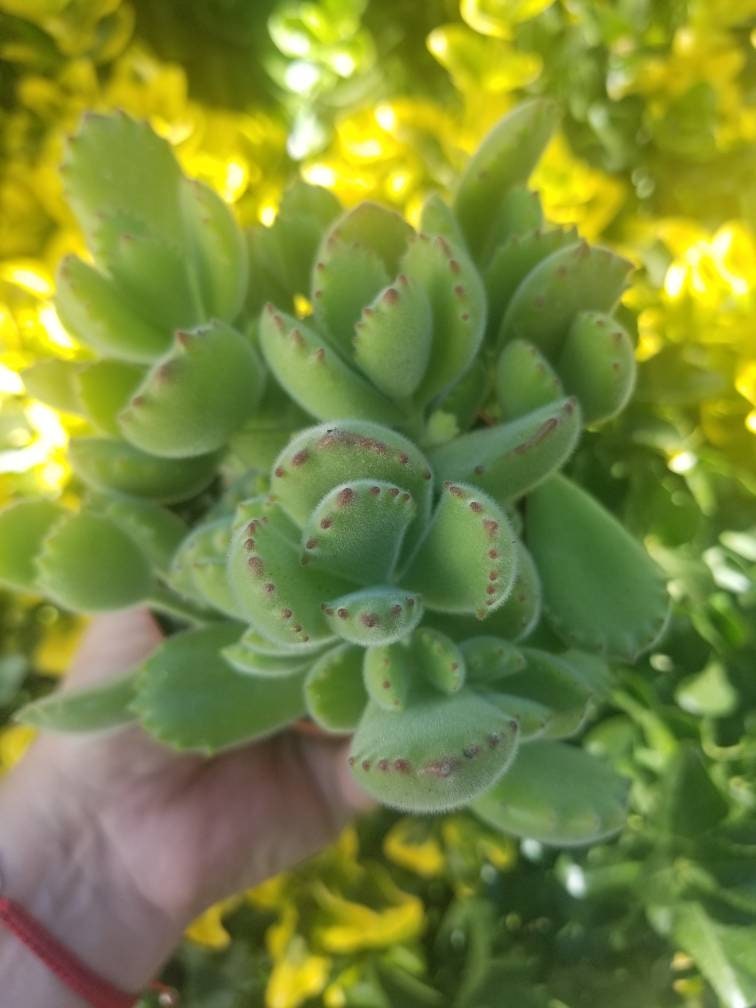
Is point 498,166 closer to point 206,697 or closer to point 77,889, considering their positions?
point 206,697

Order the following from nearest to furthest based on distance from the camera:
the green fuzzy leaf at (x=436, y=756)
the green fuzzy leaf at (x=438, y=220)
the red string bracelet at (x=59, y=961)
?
the green fuzzy leaf at (x=436, y=756) → the green fuzzy leaf at (x=438, y=220) → the red string bracelet at (x=59, y=961)

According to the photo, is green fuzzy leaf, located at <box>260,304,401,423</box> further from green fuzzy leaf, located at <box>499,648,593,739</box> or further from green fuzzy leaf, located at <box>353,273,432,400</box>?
green fuzzy leaf, located at <box>499,648,593,739</box>

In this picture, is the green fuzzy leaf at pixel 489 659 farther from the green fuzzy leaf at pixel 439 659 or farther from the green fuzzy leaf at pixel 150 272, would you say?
the green fuzzy leaf at pixel 150 272

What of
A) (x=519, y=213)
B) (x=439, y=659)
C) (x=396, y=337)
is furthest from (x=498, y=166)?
(x=439, y=659)

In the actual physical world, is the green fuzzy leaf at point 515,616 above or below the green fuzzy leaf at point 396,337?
below

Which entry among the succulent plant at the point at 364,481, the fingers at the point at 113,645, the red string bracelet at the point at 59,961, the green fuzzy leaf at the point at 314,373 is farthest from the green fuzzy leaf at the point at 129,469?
the red string bracelet at the point at 59,961

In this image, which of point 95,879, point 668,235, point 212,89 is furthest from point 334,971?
point 212,89

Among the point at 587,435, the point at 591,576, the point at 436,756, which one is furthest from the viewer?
the point at 587,435

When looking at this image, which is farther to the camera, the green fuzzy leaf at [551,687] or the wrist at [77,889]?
the wrist at [77,889]
